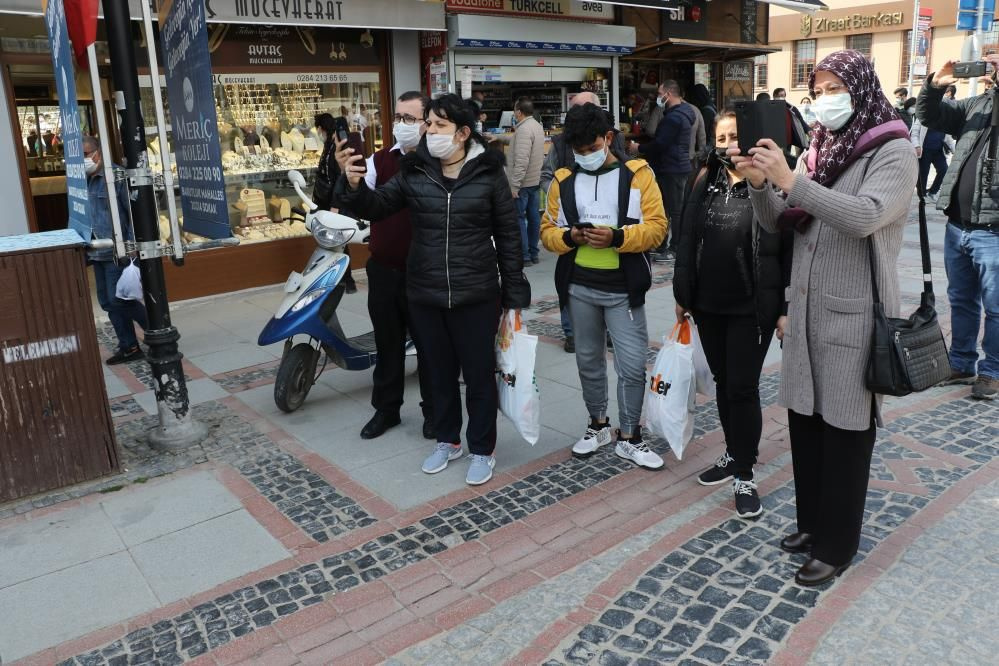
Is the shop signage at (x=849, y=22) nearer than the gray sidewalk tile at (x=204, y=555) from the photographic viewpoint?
No

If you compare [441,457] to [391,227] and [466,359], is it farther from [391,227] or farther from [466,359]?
[391,227]

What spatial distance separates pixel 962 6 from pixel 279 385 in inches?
470

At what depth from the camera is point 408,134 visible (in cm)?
444

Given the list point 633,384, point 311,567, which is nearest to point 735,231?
point 633,384

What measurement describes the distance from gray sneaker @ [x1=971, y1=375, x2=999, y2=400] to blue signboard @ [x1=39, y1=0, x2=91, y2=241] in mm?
5476

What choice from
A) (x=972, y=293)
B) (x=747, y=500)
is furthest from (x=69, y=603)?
(x=972, y=293)

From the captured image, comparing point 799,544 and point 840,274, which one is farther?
point 799,544

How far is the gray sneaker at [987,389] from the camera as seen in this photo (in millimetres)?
5262

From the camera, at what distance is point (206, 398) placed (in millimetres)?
5773

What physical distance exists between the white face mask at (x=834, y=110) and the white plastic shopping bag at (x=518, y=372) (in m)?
1.80

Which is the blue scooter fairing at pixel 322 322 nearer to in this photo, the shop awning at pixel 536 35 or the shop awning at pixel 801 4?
the shop awning at pixel 536 35

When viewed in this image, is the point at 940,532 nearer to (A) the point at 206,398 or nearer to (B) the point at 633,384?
(B) the point at 633,384

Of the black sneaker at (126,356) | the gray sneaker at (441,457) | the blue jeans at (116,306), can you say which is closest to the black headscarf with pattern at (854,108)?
the gray sneaker at (441,457)

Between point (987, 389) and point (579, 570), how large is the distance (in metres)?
3.41
